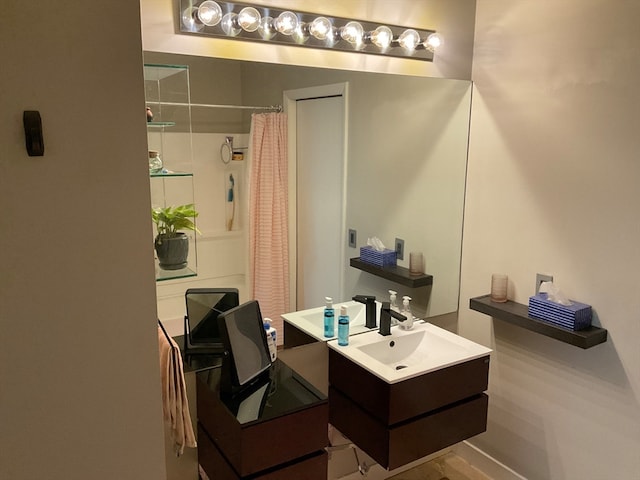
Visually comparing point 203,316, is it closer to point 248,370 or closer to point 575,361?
point 248,370

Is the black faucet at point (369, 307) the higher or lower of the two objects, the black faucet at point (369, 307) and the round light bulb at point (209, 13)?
the lower

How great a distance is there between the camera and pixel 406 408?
2.00 metres

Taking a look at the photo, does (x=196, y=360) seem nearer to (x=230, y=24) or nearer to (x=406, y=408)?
(x=406, y=408)

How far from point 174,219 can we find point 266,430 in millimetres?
814

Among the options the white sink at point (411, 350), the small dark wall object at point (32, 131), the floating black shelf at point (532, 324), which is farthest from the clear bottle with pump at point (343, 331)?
the small dark wall object at point (32, 131)

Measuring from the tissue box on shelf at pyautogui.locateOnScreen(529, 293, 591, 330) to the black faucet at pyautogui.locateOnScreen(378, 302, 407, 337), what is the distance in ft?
1.87

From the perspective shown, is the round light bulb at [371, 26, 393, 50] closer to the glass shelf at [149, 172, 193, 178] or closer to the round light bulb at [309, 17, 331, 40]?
the round light bulb at [309, 17, 331, 40]

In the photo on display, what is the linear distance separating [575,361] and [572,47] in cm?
132

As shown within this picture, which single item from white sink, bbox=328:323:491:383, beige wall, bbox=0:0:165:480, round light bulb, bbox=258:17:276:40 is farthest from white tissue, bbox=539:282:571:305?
beige wall, bbox=0:0:165:480

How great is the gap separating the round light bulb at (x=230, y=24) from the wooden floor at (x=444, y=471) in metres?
2.28

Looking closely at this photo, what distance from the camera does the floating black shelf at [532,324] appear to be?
198 centimetres

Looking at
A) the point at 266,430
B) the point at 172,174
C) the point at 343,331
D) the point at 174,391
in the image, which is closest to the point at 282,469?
the point at 266,430

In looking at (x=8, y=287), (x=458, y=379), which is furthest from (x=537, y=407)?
(x=8, y=287)

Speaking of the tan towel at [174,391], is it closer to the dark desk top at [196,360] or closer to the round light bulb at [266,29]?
the dark desk top at [196,360]
